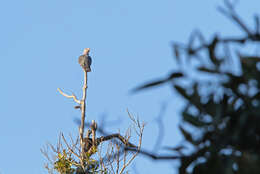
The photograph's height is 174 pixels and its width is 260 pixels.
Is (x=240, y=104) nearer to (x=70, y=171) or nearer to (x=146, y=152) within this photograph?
(x=146, y=152)

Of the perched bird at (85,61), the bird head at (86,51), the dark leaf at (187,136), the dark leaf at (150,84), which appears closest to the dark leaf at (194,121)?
the dark leaf at (187,136)

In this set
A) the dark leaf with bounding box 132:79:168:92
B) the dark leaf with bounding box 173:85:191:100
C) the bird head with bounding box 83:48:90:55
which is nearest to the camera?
the dark leaf with bounding box 132:79:168:92

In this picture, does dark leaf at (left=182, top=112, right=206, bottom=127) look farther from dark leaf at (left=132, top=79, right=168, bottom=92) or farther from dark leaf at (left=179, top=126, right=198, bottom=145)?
dark leaf at (left=132, top=79, right=168, bottom=92)

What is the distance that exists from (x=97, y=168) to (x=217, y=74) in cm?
798

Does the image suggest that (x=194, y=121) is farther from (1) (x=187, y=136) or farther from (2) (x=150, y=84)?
(2) (x=150, y=84)

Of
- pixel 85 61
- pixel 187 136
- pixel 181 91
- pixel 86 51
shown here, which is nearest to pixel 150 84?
pixel 181 91

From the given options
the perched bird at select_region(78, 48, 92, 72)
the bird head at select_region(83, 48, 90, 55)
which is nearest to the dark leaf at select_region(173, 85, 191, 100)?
the perched bird at select_region(78, 48, 92, 72)

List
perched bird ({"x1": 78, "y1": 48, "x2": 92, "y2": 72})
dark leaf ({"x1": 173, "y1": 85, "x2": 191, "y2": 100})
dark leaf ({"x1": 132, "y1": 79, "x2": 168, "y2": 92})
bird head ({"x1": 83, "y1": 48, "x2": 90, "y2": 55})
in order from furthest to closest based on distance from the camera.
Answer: bird head ({"x1": 83, "y1": 48, "x2": 90, "y2": 55}) → perched bird ({"x1": 78, "y1": 48, "x2": 92, "y2": 72}) → dark leaf ({"x1": 173, "y1": 85, "x2": 191, "y2": 100}) → dark leaf ({"x1": 132, "y1": 79, "x2": 168, "y2": 92})

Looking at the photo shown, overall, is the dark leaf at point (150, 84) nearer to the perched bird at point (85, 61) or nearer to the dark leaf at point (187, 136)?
the dark leaf at point (187, 136)

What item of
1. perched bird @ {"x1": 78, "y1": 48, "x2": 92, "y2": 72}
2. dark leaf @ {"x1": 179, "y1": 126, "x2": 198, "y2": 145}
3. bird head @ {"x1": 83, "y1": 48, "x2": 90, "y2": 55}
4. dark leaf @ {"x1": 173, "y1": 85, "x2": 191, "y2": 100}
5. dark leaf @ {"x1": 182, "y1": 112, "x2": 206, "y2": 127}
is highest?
bird head @ {"x1": 83, "y1": 48, "x2": 90, "y2": 55}

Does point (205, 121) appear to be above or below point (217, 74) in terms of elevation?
below

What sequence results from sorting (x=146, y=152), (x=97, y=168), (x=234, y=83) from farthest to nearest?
(x=97, y=168) < (x=234, y=83) < (x=146, y=152)

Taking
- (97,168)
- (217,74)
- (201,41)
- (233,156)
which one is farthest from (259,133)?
(97,168)

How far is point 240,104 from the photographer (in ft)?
6.24
